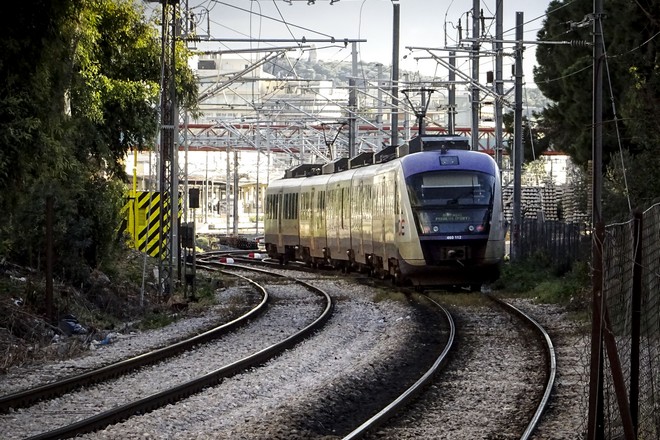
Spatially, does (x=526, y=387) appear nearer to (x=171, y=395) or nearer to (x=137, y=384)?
(x=171, y=395)

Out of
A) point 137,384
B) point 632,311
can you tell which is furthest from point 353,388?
point 632,311

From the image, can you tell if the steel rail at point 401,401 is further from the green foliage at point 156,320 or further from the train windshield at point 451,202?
the train windshield at point 451,202

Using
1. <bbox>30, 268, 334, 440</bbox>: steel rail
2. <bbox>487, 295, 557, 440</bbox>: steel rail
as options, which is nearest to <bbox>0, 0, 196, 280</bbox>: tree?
<bbox>30, 268, 334, 440</bbox>: steel rail

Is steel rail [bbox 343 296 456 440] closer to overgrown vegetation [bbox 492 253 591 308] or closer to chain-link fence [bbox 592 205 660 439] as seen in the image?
chain-link fence [bbox 592 205 660 439]

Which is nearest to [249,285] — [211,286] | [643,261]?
[211,286]

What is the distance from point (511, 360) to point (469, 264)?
1080 centimetres

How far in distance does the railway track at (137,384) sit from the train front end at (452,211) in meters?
5.80

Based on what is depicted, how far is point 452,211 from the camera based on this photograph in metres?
26.8

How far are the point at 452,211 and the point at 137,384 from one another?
1352 cm

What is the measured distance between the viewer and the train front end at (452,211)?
1051 inches

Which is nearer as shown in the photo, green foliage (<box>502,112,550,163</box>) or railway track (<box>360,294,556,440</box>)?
railway track (<box>360,294,556,440</box>)

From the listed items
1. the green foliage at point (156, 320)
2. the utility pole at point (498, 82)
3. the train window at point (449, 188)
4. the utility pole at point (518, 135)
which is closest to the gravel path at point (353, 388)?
the green foliage at point (156, 320)

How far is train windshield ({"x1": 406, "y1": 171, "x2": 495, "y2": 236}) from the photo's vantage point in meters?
26.7

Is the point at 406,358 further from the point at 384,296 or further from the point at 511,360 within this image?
the point at 384,296
